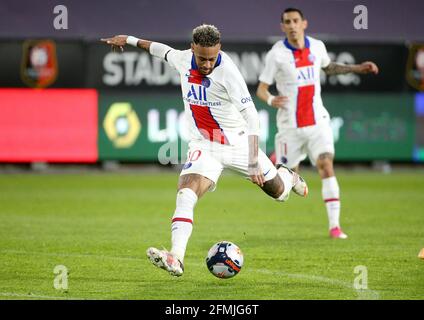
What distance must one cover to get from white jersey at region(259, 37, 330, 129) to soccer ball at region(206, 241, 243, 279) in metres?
3.86

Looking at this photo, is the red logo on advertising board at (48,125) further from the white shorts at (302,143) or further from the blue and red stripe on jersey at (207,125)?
the blue and red stripe on jersey at (207,125)

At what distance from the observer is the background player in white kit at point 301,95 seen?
37.7ft

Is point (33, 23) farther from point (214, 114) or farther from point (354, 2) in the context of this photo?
point (214, 114)

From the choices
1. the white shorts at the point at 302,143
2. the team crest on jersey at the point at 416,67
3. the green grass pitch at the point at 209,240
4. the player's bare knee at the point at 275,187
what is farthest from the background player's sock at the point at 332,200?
the team crest on jersey at the point at 416,67

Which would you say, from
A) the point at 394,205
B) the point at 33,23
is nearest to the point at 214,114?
the point at 394,205

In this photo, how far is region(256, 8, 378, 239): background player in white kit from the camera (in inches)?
452

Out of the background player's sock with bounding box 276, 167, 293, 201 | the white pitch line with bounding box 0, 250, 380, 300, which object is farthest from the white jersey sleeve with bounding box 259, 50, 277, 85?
the white pitch line with bounding box 0, 250, 380, 300

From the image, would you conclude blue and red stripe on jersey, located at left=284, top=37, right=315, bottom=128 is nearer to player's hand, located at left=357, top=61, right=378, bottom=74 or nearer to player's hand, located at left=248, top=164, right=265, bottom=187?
player's hand, located at left=357, top=61, right=378, bottom=74

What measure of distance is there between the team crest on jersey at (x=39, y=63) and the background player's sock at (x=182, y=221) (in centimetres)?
1203

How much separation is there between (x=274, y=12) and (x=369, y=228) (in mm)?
10027

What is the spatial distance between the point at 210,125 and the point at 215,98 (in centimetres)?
28

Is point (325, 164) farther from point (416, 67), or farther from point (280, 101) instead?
point (416, 67)
